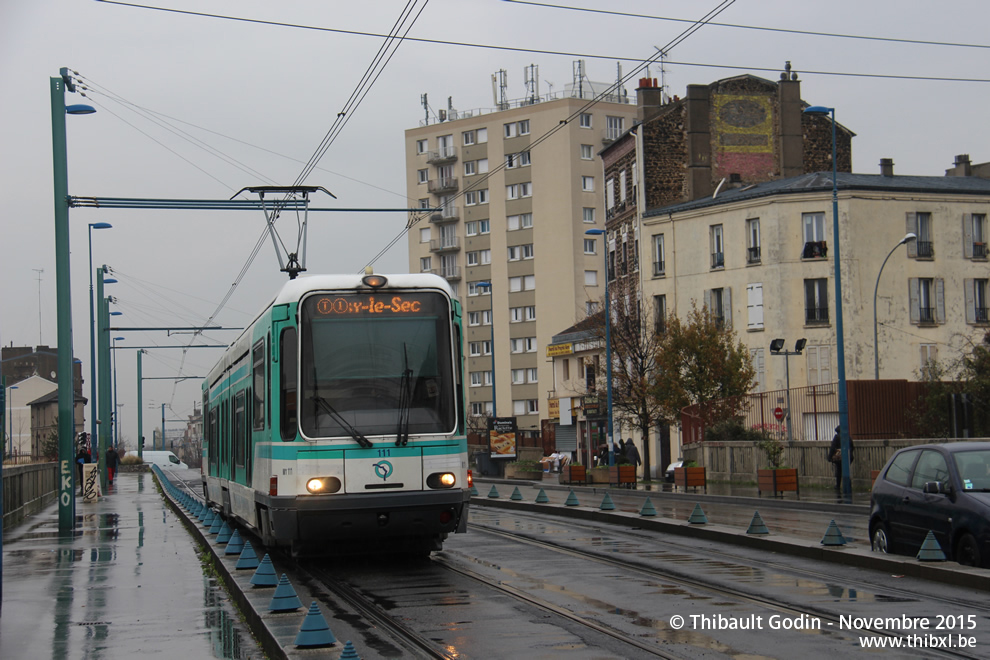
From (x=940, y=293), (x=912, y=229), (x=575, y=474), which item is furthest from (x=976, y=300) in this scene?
(x=575, y=474)

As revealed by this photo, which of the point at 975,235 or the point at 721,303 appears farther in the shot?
the point at 721,303

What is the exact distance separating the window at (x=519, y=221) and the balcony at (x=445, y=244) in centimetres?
572

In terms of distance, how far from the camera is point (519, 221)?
9250cm

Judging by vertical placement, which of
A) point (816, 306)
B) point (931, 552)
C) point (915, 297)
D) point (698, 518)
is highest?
point (915, 297)

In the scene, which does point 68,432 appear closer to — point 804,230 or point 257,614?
point 257,614

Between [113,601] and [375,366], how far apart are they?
12.0ft

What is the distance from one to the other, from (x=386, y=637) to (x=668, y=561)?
569 cm

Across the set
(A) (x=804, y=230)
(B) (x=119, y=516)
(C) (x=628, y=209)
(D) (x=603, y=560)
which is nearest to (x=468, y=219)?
(C) (x=628, y=209)

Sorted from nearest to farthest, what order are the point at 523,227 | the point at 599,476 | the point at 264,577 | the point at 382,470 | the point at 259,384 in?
the point at 264,577, the point at 382,470, the point at 259,384, the point at 599,476, the point at 523,227

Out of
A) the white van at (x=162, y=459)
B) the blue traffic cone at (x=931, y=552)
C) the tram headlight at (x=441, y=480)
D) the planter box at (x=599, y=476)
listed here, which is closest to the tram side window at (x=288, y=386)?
the tram headlight at (x=441, y=480)

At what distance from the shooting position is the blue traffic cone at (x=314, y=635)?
27.0 ft

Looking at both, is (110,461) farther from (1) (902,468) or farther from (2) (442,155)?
(2) (442,155)

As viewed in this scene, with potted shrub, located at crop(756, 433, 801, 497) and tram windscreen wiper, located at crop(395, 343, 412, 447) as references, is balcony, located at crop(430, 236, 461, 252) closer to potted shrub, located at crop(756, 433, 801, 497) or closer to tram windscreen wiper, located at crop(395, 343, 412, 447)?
potted shrub, located at crop(756, 433, 801, 497)

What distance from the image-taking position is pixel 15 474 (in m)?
26.5
